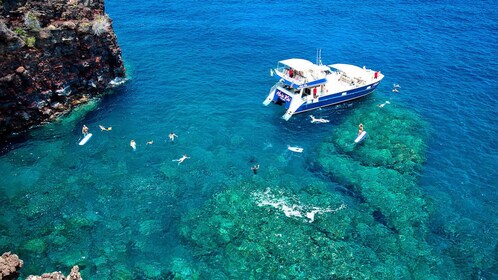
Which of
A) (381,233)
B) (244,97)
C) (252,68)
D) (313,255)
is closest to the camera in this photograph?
(313,255)

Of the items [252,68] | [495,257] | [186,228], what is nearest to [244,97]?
[252,68]

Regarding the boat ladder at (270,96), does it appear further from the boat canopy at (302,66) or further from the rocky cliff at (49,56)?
the rocky cliff at (49,56)

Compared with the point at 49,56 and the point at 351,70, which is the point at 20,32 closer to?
the point at 49,56

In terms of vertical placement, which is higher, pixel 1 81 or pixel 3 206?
pixel 1 81

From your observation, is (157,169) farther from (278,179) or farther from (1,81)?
(1,81)

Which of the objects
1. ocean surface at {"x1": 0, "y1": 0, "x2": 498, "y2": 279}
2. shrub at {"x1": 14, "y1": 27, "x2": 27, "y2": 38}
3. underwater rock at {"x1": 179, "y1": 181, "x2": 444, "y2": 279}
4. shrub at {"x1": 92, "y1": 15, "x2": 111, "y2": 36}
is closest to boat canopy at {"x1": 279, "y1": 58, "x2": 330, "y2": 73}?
ocean surface at {"x1": 0, "y1": 0, "x2": 498, "y2": 279}

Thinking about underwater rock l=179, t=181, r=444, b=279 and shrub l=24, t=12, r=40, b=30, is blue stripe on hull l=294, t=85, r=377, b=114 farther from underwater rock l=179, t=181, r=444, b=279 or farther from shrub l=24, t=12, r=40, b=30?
shrub l=24, t=12, r=40, b=30
